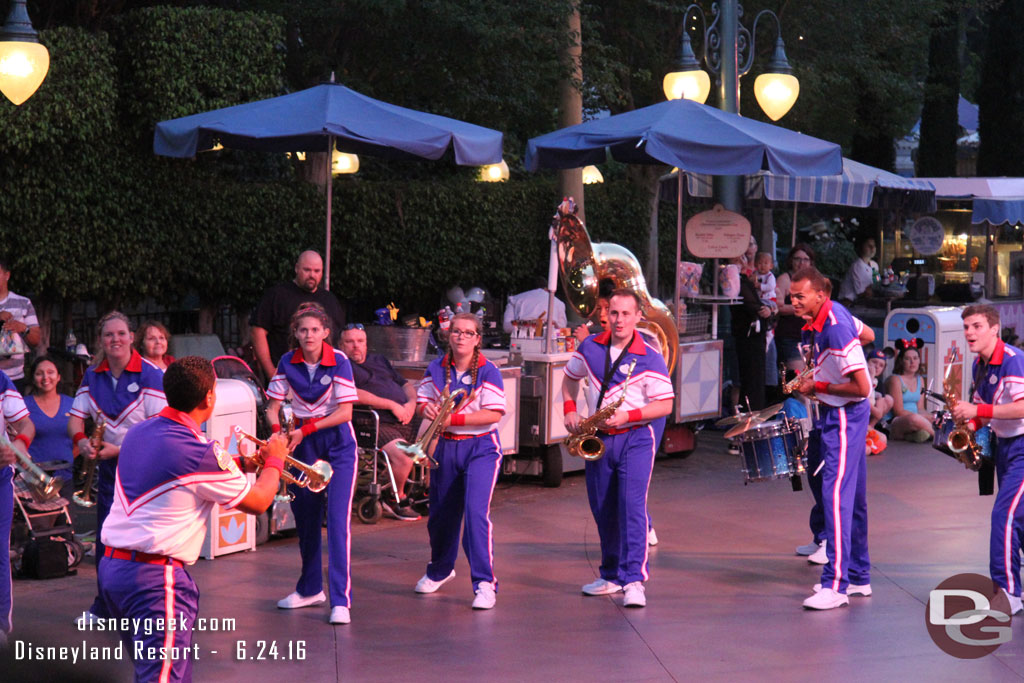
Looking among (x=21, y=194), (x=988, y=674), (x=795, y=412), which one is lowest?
(x=988, y=674)

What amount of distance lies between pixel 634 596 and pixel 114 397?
299 cm

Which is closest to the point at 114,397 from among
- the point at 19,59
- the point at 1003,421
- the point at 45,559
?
the point at 45,559

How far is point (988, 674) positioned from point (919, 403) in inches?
313

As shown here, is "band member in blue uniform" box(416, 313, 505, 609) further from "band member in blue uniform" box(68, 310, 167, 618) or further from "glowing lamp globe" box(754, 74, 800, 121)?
"glowing lamp globe" box(754, 74, 800, 121)

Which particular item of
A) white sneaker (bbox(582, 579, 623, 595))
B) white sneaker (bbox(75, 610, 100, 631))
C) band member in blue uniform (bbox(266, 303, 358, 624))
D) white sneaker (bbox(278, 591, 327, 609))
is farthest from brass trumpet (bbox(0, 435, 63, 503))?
Answer: white sneaker (bbox(582, 579, 623, 595))

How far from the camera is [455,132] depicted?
1057 centimetres

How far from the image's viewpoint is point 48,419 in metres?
8.98

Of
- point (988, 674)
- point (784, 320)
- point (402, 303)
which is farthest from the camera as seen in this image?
point (402, 303)

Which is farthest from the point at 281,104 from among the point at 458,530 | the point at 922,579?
the point at 922,579

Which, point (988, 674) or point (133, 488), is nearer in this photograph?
point (133, 488)

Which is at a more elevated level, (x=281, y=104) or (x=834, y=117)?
(x=834, y=117)

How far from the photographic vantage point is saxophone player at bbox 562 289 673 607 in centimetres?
762

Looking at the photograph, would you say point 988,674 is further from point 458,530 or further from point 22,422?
point 22,422

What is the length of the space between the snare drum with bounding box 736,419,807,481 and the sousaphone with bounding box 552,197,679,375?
244cm
